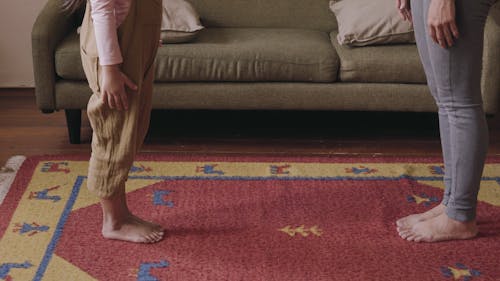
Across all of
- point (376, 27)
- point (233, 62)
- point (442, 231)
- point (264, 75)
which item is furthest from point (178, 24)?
point (442, 231)

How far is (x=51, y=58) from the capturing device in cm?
258

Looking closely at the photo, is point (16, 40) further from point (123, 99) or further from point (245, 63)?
point (123, 99)

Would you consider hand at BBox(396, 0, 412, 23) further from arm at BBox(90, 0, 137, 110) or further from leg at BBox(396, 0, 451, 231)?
arm at BBox(90, 0, 137, 110)

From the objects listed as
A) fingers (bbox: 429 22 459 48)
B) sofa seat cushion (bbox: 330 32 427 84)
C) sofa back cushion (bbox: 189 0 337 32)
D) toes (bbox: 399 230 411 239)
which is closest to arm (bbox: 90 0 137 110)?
fingers (bbox: 429 22 459 48)

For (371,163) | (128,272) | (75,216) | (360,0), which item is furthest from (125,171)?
(360,0)

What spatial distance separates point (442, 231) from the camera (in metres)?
1.96

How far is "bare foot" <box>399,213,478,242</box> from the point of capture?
1.96 meters

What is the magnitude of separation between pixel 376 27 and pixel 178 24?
778 mm

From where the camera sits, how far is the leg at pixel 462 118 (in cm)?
171

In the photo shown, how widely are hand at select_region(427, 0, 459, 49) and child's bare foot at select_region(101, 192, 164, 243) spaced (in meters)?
0.95

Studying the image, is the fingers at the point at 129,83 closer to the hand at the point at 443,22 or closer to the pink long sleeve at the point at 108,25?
the pink long sleeve at the point at 108,25

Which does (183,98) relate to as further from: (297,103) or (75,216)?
(75,216)

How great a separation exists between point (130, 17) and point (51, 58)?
1.05m

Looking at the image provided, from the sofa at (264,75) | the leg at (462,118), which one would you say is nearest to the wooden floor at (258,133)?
the sofa at (264,75)
